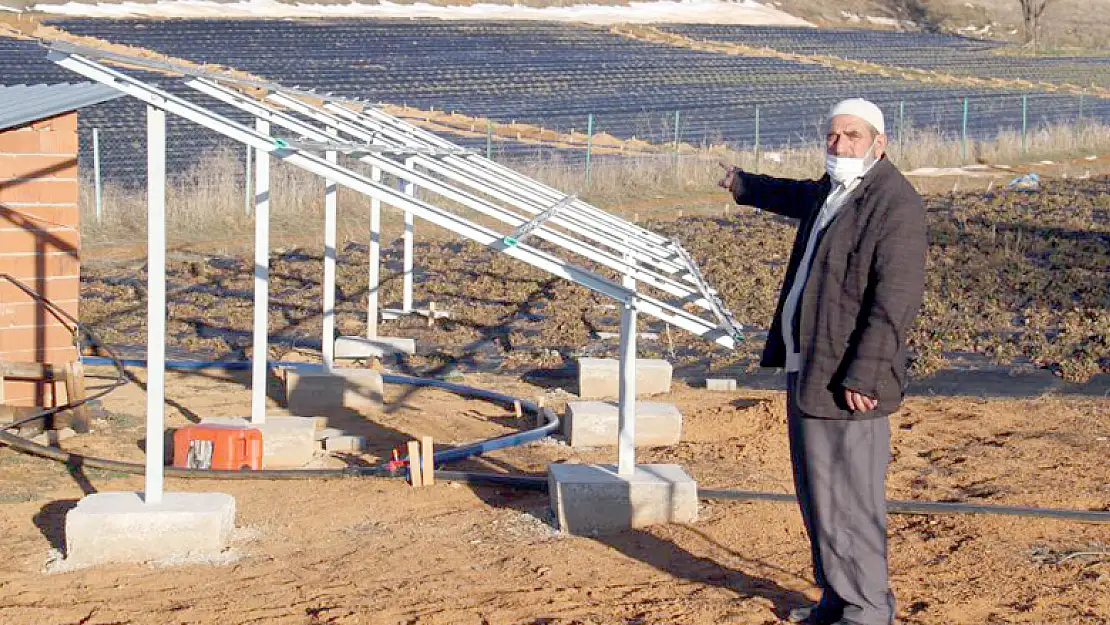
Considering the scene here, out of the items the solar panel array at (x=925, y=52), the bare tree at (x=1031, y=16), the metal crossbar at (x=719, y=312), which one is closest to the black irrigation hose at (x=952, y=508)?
the metal crossbar at (x=719, y=312)

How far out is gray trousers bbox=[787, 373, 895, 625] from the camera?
5.00 m

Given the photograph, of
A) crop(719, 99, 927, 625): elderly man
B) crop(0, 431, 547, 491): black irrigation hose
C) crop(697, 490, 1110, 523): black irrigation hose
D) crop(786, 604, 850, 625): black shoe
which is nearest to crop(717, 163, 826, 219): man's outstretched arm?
crop(719, 99, 927, 625): elderly man

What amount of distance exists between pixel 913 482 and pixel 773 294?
6.70 meters

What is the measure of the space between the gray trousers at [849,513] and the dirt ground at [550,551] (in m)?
0.43

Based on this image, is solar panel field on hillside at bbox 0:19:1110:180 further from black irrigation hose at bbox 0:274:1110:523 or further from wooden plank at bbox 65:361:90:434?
black irrigation hose at bbox 0:274:1110:523

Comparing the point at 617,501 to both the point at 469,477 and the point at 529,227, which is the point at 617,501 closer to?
the point at 469,477

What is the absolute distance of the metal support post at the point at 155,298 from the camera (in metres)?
6.23

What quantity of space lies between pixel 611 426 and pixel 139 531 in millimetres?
3337

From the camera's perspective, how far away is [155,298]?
20.6 ft

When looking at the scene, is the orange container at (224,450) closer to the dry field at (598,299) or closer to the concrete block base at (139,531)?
the concrete block base at (139,531)

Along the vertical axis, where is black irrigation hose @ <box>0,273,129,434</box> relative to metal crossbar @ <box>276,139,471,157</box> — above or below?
below

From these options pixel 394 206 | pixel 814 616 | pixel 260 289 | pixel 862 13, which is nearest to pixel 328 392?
pixel 260 289

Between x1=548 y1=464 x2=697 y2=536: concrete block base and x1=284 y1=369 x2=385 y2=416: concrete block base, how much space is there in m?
3.33

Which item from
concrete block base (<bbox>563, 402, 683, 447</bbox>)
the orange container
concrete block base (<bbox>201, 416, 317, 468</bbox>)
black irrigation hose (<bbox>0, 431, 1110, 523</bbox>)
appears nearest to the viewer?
black irrigation hose (<bbox>0, 431, 1110, 523</bbox>)
